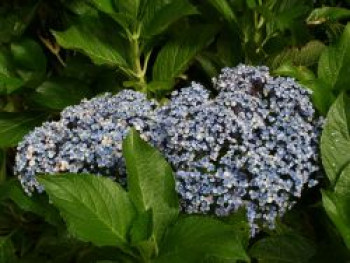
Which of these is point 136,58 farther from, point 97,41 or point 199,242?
point 199,242

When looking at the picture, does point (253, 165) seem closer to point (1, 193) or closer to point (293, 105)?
point (293, 105)

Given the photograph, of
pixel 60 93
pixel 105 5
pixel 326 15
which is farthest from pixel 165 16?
pixel 326 15

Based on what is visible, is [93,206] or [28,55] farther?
[28,55]

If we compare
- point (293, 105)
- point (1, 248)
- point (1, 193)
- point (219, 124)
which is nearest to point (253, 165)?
point (219, 124)

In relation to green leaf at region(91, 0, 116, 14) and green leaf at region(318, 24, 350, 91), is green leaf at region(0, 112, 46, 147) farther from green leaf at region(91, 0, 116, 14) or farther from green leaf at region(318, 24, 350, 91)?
green leaf at region(318, 24, 350, 91)

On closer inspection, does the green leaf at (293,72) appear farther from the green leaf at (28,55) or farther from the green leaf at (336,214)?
the green leaf at (28,55)

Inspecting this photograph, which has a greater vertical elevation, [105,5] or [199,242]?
[105,5]

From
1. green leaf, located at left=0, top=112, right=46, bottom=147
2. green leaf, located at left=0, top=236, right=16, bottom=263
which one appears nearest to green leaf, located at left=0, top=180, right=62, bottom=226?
green leaf, located at left=0, top=236, right=16, bottom=263
